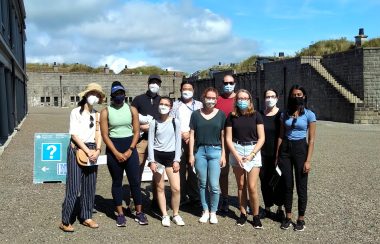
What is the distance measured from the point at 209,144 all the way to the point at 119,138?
4.11 ft

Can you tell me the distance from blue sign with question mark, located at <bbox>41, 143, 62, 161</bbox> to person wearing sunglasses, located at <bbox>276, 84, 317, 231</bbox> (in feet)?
16.2

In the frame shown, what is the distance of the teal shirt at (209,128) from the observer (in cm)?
637

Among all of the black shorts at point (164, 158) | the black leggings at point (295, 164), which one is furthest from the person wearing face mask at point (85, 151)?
the black leggings at point (295, 164)

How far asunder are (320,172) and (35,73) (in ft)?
176

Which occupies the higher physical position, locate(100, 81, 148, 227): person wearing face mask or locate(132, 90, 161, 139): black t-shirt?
locate(132, 90, 161, 139): black t-shirt

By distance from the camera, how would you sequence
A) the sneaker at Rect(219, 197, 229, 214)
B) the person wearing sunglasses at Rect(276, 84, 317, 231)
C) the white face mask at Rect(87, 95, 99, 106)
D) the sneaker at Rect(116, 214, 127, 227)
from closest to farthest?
the person wearing sunglasses at Rect(276, 84, 317, 231), the white face mask at Rect(87, 95, 99, 106), the sneaker at Rect(116, 214, 127, 227), the sneaker at Rect(219, 197, 229, 214)

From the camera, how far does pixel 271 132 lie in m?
6.40

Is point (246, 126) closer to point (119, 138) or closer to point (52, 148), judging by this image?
point (119, 138)

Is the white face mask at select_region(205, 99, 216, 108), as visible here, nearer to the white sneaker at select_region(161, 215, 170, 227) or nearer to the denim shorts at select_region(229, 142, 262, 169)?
the denim shorts at select_region(229, 142, 262, 169)

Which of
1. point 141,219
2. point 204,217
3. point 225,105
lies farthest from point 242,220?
point 225,105

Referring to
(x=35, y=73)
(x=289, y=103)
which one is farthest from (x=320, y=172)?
(x=35, y=73)

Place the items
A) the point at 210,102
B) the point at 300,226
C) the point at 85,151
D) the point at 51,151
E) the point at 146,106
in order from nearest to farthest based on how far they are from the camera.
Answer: the point at 85,151
the point at 300,226
the point at 210,102
the point at 146,106
the point at 51,151

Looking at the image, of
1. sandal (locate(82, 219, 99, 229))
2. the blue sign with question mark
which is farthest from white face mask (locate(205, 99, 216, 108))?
the blue sign with question mark

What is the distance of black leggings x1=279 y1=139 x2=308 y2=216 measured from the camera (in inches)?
241
